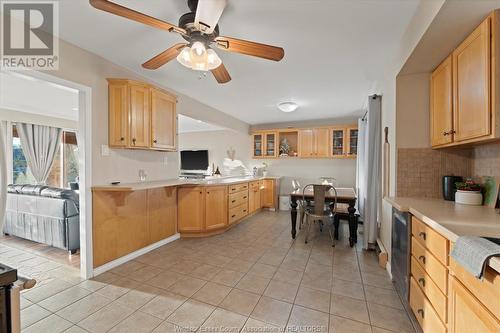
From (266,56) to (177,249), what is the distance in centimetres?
266

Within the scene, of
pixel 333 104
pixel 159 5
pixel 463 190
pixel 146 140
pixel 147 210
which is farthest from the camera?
pixel 333 104

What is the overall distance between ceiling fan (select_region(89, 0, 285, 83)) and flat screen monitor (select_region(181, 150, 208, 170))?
4.71m

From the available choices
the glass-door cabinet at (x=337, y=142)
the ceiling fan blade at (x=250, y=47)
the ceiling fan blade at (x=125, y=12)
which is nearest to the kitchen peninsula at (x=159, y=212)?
the ceiling fan blade at (x=125, y=12)

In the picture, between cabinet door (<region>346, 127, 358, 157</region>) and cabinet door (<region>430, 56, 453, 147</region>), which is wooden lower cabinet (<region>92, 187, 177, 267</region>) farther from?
cabinet door (<region>346, 127, 358, 157</region>)

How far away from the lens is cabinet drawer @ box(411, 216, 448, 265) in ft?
3.96

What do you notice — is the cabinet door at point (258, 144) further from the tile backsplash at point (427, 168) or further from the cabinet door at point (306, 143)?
the tile backsplash at point (427, 168)

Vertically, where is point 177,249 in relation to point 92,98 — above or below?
below

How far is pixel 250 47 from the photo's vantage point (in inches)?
64.2

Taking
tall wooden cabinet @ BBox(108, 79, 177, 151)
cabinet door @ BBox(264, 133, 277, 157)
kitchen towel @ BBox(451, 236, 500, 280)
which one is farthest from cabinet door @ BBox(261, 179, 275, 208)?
kitchen towel @ BBox(451, 236, 500, 280)

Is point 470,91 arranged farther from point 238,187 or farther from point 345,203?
point 238,187

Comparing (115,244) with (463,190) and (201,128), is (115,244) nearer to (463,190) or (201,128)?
(463,190)

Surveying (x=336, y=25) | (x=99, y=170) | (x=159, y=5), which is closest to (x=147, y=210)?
(x=99, y=170)

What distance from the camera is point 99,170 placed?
2.40 meters

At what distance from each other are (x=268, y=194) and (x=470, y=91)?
4.33 m
